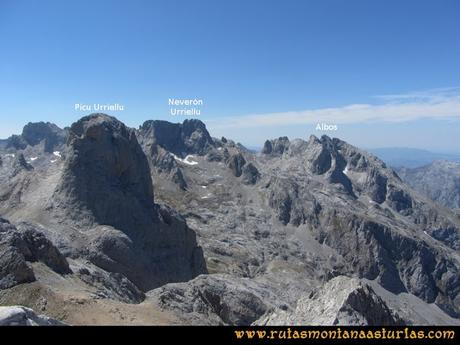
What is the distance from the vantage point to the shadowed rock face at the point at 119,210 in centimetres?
9169

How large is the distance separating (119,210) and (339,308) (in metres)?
88.3

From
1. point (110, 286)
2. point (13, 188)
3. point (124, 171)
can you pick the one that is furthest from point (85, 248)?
point (13, 188)

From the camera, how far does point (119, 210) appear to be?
11188 cm

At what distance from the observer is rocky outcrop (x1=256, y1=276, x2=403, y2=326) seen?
2990 centimetres

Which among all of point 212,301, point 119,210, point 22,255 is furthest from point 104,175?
point 22,255

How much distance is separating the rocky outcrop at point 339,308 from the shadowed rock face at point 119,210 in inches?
2163

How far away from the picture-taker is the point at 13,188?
133 metres
